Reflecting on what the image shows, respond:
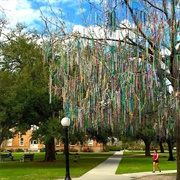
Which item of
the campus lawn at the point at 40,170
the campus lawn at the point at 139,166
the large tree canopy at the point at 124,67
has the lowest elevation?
the campus lawn at the point at 139,166

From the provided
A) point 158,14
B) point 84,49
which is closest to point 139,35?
point 158,14

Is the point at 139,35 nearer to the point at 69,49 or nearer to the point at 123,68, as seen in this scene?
the point at 123,68

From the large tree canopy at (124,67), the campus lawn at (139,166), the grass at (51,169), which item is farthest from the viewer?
the campus lawn at (139,166)

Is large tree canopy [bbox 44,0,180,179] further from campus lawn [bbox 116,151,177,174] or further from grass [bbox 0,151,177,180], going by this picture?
campus lawn [bbox 116,151,177,174]

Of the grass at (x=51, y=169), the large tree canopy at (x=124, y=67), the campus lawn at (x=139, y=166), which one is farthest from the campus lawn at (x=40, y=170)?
the large tree canopy at (x=124, y=67)

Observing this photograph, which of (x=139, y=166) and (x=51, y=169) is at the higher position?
(x=51, y=169)

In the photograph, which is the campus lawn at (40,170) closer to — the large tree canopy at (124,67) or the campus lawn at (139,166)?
the campus lawn at (139,166)

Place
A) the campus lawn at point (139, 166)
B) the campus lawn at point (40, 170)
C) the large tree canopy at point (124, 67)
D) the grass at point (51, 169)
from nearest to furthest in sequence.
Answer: the large tree canopy at point (124, 67), the campus lawn at point (40, 170), the grass at point (51, 169), the campus lawn at point (139, 166)

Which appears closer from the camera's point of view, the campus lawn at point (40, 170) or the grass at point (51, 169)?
the campus lawn at point (40, 170)

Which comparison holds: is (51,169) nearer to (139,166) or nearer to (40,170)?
(40,170)

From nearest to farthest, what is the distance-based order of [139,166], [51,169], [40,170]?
[40,170]
[51,169]
[139,166]

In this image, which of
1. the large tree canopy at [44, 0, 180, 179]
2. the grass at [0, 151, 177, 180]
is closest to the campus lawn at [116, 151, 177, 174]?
the grass at [0, 151, 177, 180]

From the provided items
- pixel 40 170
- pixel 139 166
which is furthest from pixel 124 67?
pixel 139 166

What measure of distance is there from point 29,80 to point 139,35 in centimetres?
1478
